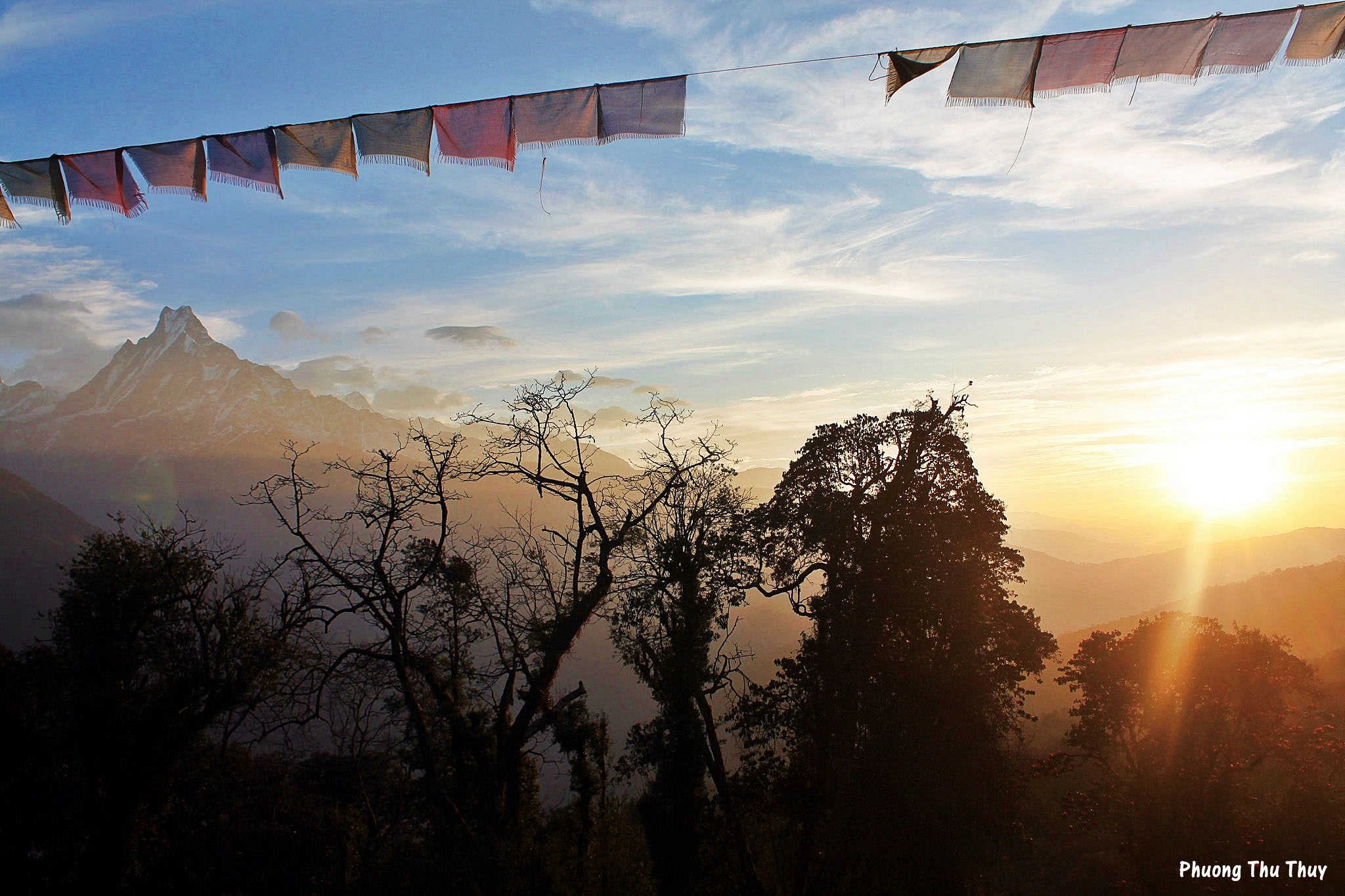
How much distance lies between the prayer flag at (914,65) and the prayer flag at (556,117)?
343 centimetres

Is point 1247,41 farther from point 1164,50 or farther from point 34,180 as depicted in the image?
point 34,180

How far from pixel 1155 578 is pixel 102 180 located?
228 m

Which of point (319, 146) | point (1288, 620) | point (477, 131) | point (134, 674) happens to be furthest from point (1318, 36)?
point (1288, 620)

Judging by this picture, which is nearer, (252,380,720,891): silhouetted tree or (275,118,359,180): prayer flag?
(275,118,359,180): prayer flag

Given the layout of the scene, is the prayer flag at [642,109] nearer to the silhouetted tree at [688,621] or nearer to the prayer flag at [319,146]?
the prayer flag at [319,146]

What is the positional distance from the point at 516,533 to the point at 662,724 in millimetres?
5000

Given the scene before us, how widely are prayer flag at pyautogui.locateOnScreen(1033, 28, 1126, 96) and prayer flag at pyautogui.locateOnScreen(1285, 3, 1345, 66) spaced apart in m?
1.88

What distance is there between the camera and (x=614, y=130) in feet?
27.1

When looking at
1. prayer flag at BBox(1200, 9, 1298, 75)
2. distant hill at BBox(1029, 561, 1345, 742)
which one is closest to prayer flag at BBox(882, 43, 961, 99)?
prayer flag at BBox(1200, 9, 1298, 75)

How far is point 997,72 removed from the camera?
7.78 m

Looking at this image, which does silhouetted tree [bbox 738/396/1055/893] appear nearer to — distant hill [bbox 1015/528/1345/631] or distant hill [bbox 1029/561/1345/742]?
distant hill [bbox 1029/561/1345/742]

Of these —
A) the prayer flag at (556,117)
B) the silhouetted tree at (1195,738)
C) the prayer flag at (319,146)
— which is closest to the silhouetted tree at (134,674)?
the prayer flag at (319,146)

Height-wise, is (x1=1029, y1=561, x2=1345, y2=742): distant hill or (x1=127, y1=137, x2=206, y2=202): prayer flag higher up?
(x1=127, y1=137, x2=206, y2=202): prayer flag

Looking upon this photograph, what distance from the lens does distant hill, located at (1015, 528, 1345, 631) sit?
156 metres
